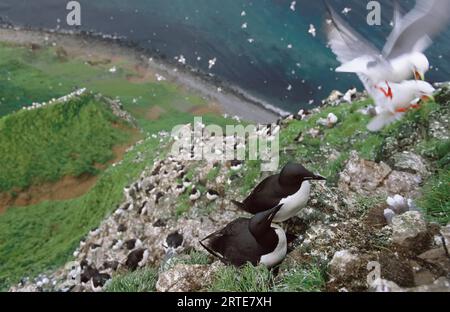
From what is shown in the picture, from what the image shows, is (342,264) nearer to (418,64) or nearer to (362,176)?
(418,64)

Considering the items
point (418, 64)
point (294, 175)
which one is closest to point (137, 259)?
point (294, 175)

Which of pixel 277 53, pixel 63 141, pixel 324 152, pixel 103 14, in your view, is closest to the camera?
pixel 324 152

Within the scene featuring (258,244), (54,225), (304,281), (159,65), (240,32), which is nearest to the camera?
(304,281)

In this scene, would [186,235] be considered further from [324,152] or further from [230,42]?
[230,42]

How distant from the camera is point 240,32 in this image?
49.7m

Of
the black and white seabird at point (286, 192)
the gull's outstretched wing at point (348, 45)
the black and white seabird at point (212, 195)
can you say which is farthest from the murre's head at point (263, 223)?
the black and white seabird at point (212, 195)

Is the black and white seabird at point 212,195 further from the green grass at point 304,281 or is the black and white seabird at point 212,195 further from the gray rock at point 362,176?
the green grass at point 304,281

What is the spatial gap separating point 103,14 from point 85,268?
43229mm

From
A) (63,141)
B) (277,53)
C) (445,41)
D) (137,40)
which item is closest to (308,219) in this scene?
(63,141)

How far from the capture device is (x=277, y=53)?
48188mm

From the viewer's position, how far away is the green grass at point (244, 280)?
5051 millimetres

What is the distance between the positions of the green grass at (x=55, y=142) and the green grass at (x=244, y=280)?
94.2 ft

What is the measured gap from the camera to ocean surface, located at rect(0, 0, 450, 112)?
4506 centimetres

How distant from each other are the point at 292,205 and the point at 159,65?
44018 mm
